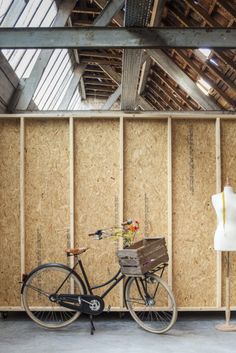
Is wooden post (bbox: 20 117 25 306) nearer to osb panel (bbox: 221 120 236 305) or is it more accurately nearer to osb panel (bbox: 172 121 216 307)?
osb panel (bbox: 172 121 216 307)

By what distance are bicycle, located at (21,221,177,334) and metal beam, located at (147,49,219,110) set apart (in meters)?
3.62

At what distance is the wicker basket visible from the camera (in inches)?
182

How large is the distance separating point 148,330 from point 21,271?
1613 millimetres

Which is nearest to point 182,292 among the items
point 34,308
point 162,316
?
point 162,316

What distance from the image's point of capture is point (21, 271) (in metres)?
5.31

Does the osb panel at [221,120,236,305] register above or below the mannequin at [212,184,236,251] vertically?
above

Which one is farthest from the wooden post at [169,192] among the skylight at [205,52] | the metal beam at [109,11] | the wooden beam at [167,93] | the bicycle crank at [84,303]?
the wooden beam at [167,93]

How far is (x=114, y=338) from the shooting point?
4621 millimetres

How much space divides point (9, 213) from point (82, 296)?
4.34 feet

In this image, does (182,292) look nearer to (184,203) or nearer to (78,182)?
(184,203)

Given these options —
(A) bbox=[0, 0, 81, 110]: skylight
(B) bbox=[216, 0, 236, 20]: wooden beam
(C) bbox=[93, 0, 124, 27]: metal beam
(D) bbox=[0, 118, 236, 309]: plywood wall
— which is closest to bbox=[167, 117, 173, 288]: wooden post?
(D) bbox=[0, 118, 236, 309]: plywood wall

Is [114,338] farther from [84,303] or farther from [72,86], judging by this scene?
[72,86]

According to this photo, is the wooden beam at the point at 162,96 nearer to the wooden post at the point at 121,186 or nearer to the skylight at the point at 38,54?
→ the skylight at the point at 38,54

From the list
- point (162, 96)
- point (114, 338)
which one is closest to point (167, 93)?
point (162, 96)
